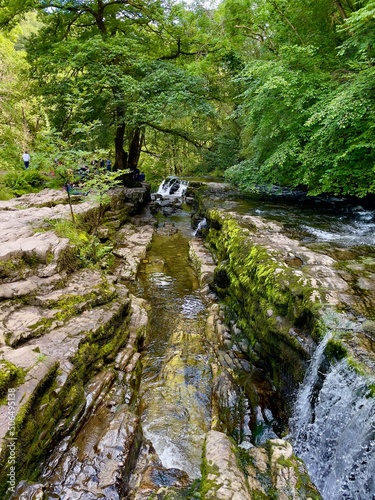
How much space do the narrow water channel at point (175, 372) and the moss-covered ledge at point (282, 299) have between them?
108cm

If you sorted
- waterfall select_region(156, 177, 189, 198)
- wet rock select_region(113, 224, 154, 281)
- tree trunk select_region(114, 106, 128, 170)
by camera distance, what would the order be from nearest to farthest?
wet rock select_region(113, 224, 154, 281)
tree trunk select_region(114, 106, 128, 170)
waterfall select_region(156, 177, 189, 198)

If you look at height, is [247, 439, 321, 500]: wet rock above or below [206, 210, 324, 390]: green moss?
below

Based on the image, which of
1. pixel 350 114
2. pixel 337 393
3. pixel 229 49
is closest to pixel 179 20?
pixel 229 49

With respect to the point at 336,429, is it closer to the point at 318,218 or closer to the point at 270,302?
the point at 270,302

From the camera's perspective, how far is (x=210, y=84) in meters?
13.8

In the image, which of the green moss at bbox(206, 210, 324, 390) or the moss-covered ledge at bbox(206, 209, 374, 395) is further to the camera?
the green moss at bbox(206, 210, 324, 390)

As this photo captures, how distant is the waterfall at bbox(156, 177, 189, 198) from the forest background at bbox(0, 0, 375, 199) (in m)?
4.78

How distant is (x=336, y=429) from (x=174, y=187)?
21.7 m

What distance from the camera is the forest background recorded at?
7.09m

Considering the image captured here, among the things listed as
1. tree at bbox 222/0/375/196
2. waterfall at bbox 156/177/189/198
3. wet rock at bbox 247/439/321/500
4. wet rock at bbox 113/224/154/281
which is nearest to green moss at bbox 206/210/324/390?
wet rock at bbox 247/439/321/500

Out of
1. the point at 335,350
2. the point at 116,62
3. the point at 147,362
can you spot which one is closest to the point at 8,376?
the point at 147,362

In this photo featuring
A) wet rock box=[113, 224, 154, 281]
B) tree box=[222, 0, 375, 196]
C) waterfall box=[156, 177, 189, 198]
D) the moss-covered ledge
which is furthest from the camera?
waterfall box=[156, 177, 189, 198]

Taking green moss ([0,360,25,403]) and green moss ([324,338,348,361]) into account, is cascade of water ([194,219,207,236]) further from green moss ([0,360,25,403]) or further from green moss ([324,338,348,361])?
green moss ([0,360,25,403])

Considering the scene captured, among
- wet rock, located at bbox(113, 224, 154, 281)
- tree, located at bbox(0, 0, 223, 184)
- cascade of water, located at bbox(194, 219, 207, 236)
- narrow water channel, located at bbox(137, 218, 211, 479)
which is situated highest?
tree, located at bbox(0, 0, 223, 184)
